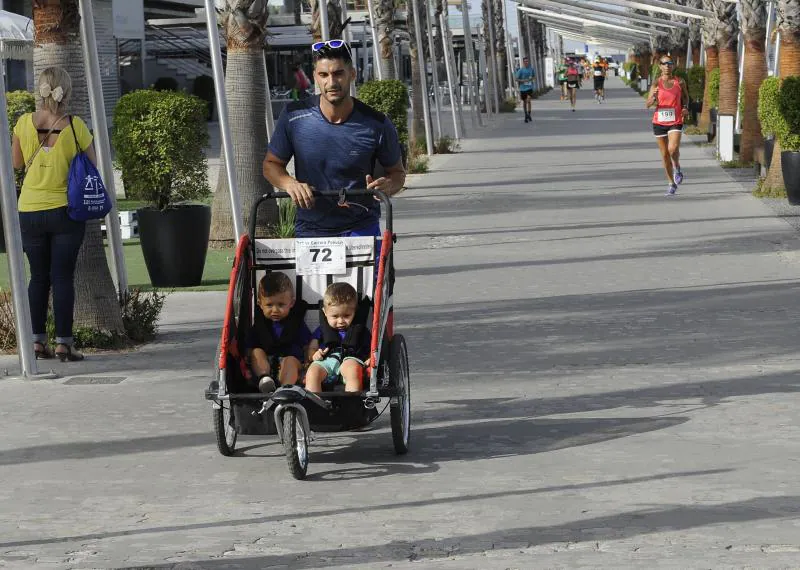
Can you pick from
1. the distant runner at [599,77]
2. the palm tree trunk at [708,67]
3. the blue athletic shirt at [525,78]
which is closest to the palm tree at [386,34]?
the palm tree trunk at [708,67]

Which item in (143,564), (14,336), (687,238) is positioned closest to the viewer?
(143,564)

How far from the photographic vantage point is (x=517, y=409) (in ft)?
27.5

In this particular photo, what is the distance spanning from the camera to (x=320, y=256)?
7652mm

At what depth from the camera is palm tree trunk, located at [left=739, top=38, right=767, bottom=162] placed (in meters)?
27.1

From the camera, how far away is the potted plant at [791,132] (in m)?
19.8

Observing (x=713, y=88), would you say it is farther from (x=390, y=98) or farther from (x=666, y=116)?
(x=666, y=116)

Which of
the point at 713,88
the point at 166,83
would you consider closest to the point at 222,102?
the point at 713,88

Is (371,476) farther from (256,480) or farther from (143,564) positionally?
(143,564)

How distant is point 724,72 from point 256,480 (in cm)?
2696

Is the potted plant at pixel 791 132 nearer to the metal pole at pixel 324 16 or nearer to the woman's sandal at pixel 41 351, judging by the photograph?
the metal pole at pixel 324 16

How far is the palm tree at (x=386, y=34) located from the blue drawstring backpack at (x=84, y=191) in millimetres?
20735

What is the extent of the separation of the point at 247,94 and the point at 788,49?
8.54 meters

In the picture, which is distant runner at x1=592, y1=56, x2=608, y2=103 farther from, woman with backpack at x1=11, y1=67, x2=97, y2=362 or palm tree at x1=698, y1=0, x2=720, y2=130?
woman with backpack at x1=11, y1=67, x2=97, y2=362

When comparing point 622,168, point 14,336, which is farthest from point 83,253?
point 622,168
